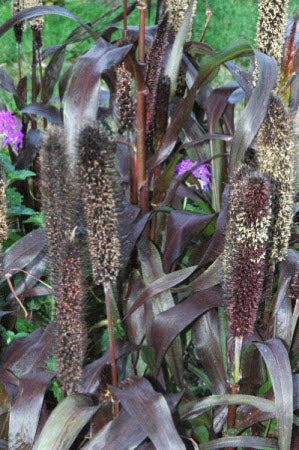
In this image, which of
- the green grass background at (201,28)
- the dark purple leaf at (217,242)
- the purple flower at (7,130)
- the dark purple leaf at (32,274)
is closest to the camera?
the dark purple leaf at (217,242)

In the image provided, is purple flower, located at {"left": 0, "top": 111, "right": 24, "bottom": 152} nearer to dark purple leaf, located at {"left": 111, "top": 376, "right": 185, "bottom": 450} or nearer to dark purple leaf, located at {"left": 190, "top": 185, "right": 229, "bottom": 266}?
dark purple leaf, located at {"left": 190, "top": 185, "right": 229, "bottom": 266}

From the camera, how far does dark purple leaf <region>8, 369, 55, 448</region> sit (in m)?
1.59

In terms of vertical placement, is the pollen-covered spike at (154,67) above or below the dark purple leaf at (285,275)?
above

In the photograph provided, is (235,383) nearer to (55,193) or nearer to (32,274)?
(55,193)

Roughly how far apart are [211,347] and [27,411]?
0.63 meters

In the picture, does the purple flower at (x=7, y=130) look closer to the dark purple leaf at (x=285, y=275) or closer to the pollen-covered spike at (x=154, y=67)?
the pollen-covered spike at (x=154, y=67)

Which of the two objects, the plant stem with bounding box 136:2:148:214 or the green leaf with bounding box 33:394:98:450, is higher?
the plant stem with bounding box 136:2:148:214

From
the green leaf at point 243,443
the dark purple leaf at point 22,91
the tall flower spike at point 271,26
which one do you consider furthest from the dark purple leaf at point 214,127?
the green leaf at point 243,443

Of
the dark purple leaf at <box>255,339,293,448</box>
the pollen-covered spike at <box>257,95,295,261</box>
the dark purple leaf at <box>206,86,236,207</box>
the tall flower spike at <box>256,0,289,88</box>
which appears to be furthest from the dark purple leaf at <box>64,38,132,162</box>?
the dark purple leaf at <box>255,339,293,448</box>

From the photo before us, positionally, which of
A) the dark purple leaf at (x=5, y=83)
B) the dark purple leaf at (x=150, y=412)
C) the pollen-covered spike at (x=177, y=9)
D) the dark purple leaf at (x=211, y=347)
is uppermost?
the pollen-covered spike at (x=177, y=9)

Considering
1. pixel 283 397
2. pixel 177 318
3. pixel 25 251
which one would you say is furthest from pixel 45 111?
pixel 283 397

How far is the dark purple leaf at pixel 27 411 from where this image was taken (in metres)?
1.59

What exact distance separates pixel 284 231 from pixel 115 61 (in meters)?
0.70

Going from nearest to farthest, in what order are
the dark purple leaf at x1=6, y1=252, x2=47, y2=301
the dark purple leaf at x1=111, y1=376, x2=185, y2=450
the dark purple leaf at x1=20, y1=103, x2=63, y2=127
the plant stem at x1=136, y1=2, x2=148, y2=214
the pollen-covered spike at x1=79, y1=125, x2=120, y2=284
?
the pollen-covered spike at x1=79, y1=125, x2=120, y2=284 < the dark purple leaf at x1=111, y1=376, x2=185, y2=450 < the plant stem at x1=136, y1=2, x2=148, y2=214 < the dark purple leaf at x1=6, y1=252, x2=47, y2=301 < the dark purple leaf at x1=20, y1=103, x2=63, y2=127
